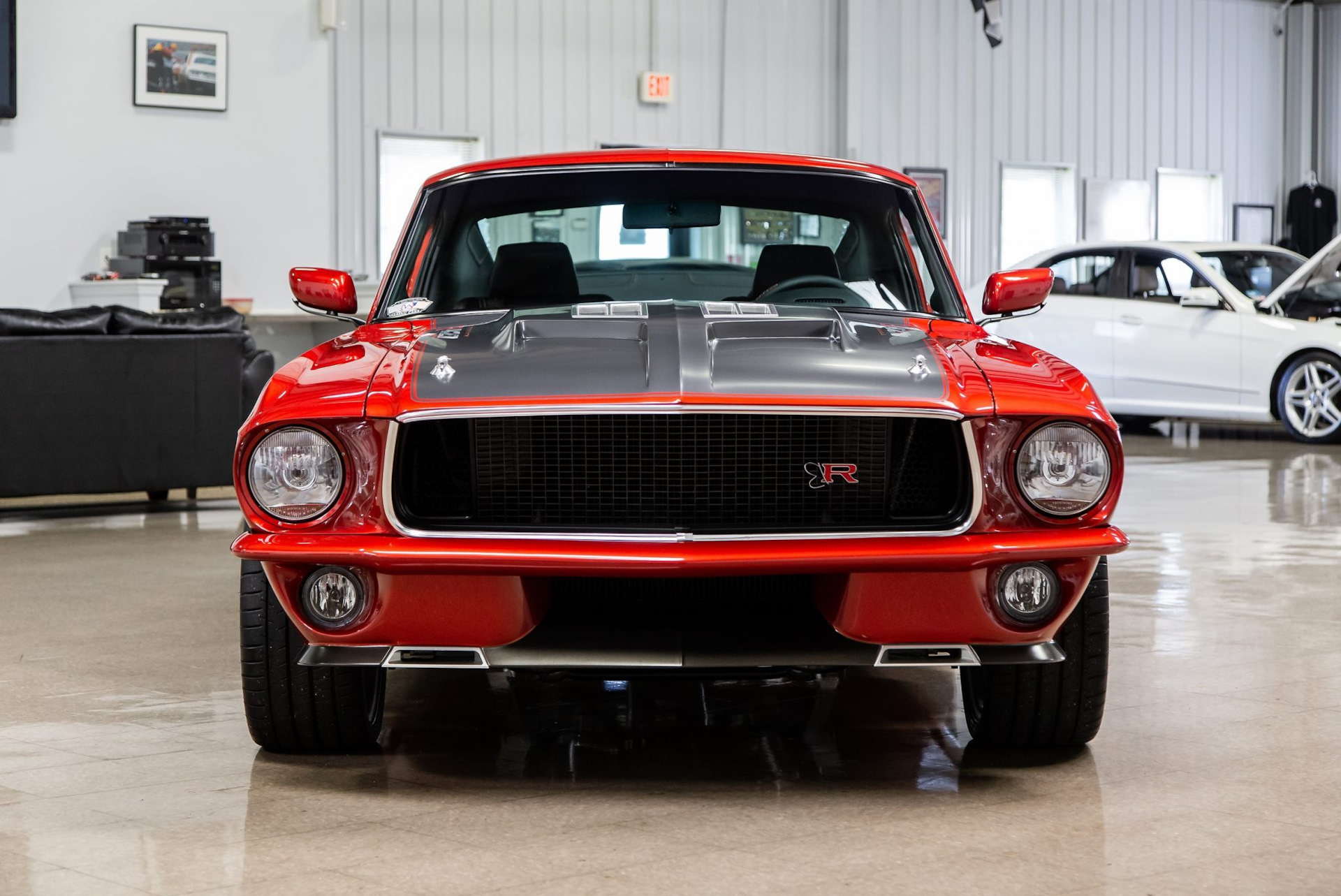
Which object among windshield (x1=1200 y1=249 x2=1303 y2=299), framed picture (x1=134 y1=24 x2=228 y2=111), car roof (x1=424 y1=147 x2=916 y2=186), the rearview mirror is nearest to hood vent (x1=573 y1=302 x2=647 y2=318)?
the rearview mirror

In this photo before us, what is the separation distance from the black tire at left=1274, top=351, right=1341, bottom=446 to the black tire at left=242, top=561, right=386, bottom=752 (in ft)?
30.5

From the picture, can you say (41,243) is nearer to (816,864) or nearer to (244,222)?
(244,222)

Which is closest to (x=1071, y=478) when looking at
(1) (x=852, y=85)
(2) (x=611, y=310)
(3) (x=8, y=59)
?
(2) (x=611, y=310)

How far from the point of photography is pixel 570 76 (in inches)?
593

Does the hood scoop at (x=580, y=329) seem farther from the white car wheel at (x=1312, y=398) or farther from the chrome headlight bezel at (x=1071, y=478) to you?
the white car wheel at (x=1312, y=398)

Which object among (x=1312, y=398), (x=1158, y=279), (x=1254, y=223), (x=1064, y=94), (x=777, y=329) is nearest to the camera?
(x=777, y=329)

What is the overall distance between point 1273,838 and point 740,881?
92cm

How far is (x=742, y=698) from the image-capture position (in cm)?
374

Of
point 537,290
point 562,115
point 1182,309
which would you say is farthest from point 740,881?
point 562,115

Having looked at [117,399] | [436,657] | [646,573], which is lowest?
[436,657]

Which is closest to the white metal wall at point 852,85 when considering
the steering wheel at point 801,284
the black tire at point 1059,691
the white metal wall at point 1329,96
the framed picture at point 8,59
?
the white metal wall at point 1329,96

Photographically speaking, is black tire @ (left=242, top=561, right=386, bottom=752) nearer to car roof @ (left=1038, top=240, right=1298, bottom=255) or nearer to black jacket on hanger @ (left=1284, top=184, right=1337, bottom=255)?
car roof @ (left=1038, top=240, right=1298, bottom=255)

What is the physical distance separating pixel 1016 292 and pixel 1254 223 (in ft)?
57.8

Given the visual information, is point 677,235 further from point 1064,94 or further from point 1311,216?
point 1311,216
